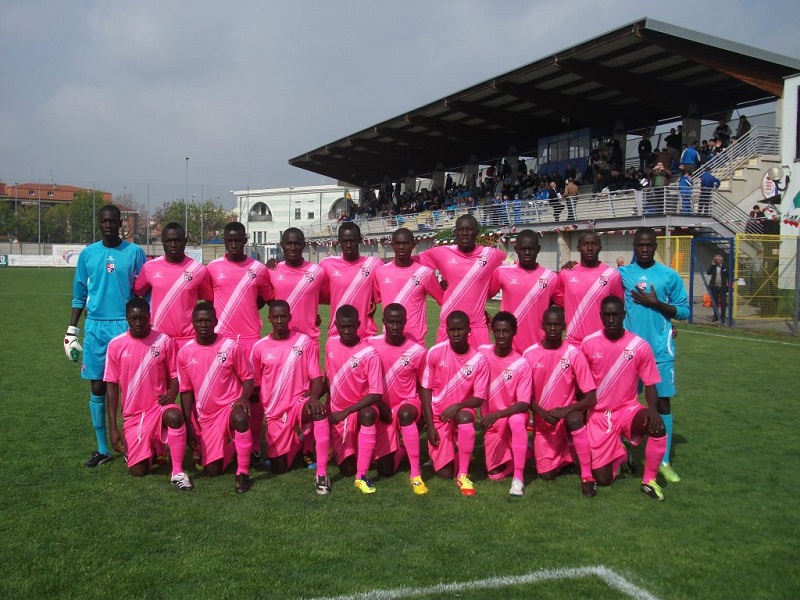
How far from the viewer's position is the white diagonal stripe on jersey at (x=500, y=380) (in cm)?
555

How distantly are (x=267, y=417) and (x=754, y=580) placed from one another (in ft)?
12.0

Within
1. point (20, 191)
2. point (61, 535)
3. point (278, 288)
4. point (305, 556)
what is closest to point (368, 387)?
point (278, 288)

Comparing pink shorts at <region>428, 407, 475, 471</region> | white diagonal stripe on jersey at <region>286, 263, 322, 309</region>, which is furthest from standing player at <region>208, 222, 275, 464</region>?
pink shorts at <region>428, 407, 475, 471</region>

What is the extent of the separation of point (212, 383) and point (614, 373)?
3176mm

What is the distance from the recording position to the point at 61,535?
4.21m

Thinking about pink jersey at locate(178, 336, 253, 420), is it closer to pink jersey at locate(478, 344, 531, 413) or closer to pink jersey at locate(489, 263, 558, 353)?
pink jersey at locate(478, 344, 531, 413)

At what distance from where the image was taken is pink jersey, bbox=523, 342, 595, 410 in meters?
5.52

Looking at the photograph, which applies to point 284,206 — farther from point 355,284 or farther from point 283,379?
point 283,379

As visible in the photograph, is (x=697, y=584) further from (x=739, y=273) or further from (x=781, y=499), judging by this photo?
(x=739, y=273)

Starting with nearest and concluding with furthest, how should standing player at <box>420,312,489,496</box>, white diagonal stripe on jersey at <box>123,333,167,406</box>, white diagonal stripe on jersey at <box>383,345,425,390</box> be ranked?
1. standing player at <box>420,312,489,496</box>
2. white diagonal stripe on jersey at <box>123,333,167,406</box>
3. white diagonal stripe on jersey at <box>383,345,425,390</box>

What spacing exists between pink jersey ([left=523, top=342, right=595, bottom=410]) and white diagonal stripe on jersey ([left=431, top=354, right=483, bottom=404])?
432 mm

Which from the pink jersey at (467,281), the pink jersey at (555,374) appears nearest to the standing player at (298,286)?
the pink jersey at (467,281)

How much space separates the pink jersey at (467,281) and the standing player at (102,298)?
8.88 feet

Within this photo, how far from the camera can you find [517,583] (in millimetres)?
3648
